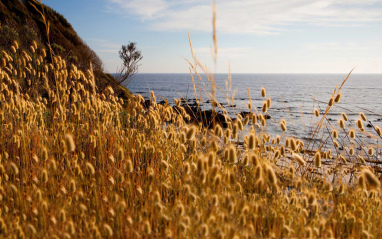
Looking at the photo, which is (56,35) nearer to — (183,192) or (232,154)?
(183,192)

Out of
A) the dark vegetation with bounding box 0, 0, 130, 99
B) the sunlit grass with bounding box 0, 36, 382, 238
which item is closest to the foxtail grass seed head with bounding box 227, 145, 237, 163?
the sunlit grass with bounding box 0, 36, 382, 238

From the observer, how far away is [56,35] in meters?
13.3

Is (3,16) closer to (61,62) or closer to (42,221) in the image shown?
(61,62)

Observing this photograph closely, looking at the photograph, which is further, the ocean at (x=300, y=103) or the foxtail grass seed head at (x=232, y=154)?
the ocean at (x=300, y=103)

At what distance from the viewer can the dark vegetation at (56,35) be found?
11172mm

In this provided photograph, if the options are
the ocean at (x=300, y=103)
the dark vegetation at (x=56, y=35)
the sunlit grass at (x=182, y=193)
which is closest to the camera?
the sunlit grass at (x=182, y=193)

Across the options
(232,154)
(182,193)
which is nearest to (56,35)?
(182,193)

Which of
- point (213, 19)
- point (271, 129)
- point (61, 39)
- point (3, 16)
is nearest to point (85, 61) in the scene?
point (61, 39)

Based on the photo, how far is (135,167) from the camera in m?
3.01

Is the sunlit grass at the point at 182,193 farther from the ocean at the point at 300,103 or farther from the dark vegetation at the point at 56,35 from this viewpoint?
the dark vegetation at the point at 56,35

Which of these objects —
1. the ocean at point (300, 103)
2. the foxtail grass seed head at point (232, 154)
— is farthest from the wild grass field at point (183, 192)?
the ocean at point (300, 103)

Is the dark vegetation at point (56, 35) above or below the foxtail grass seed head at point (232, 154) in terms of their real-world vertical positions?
above

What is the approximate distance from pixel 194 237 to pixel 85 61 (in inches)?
485

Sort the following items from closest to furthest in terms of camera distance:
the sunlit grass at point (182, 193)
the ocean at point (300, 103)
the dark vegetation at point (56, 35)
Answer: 1. the sunlit grass at point (182, 193)
2. the ocean at point (300, 103)
3. the dark vegetation at point (56, 35)
